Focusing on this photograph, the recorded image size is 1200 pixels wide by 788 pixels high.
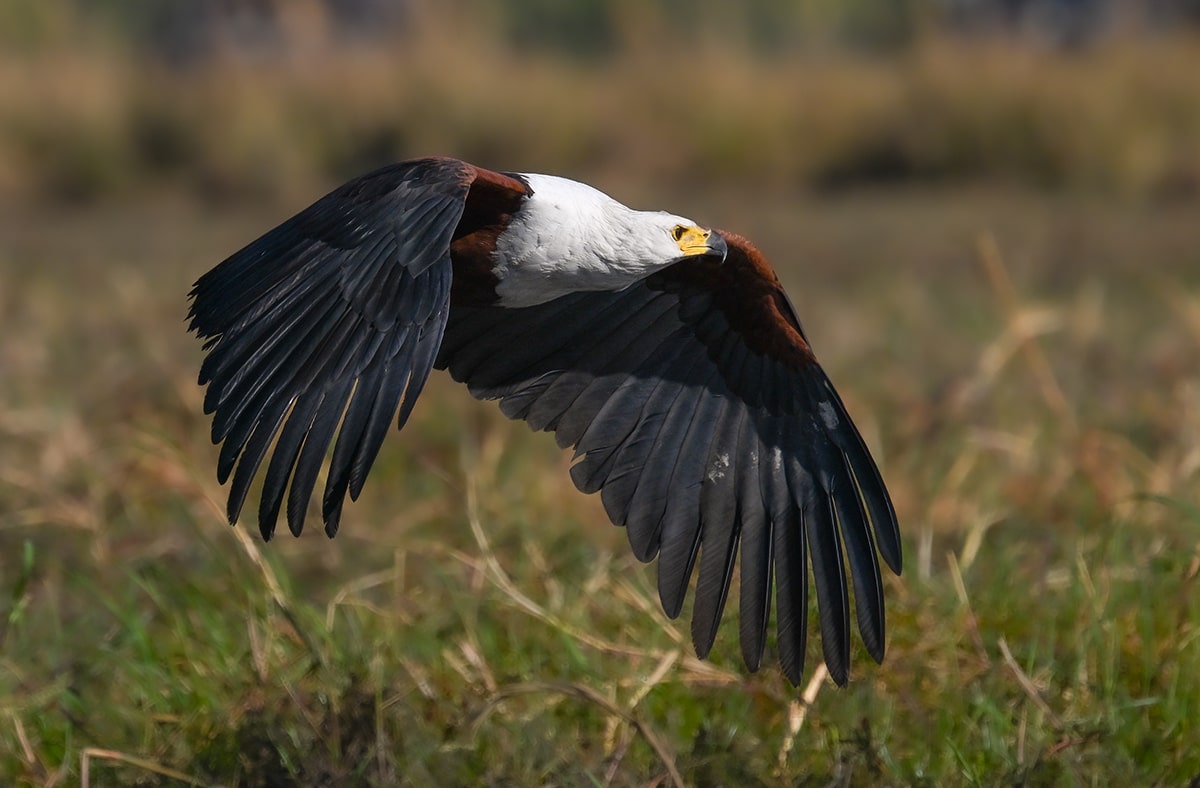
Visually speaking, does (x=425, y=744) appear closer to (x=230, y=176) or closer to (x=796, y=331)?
(x=796, y=331)

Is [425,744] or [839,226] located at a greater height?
[425,744]

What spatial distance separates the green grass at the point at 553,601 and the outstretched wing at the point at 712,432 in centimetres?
22

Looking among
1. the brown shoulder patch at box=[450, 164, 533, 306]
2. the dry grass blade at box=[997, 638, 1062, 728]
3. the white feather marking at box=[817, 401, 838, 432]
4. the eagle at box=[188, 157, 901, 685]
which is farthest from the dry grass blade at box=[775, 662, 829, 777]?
the brown shoulder patch at box=[450, 164, 533, 306]

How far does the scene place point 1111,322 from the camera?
729cm

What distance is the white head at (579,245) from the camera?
138 inches

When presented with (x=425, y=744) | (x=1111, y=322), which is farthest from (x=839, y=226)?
(x=425, y=744)

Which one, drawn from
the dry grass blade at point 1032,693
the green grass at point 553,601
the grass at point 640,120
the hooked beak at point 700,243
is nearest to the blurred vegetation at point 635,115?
the grass at point 640,120

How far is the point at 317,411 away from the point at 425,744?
2.85 feet

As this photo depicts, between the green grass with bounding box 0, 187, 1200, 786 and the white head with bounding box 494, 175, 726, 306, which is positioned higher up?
the white head with bounding box 494, 175, 726, 306

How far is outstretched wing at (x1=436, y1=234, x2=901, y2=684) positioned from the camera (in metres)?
3.43

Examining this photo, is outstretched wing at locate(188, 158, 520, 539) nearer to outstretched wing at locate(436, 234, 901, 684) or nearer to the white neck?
the white neck

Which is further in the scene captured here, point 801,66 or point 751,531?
point 801,66

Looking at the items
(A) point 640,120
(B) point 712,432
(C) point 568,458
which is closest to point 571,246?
(B) point 712,432

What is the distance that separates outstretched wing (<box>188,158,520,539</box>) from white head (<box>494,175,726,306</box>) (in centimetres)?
38
